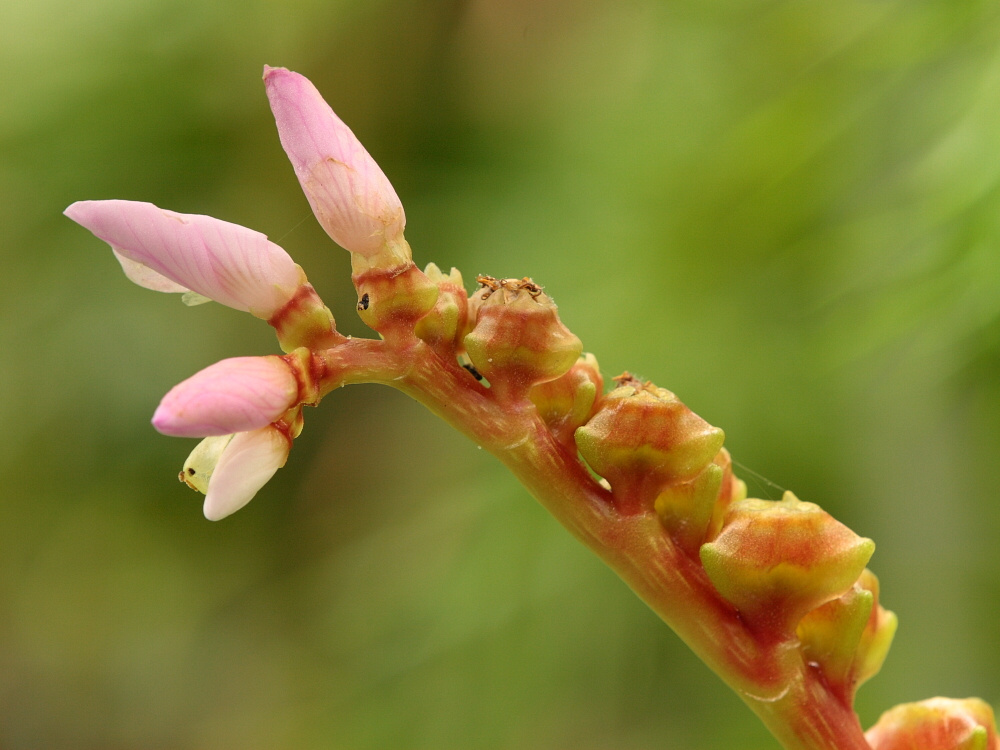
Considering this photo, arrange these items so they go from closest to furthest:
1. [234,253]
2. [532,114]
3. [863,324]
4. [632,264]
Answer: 1. [234,253]
2. [863,324]
3. [632,264]
4. [532,114]

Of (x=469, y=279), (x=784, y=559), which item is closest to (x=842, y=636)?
(x=784, y=559)

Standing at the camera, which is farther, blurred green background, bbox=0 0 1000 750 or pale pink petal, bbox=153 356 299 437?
blurred green background, bbox=0 0 1000 750

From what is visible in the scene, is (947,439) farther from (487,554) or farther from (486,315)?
(486,315)

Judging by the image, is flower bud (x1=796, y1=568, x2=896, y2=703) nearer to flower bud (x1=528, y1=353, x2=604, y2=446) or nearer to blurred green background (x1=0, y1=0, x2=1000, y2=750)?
flower bud (x1=528, y1=353, x2=604, y2=446)

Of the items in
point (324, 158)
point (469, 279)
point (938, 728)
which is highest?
point (324, 158)

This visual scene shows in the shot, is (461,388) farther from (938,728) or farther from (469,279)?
(469,279)

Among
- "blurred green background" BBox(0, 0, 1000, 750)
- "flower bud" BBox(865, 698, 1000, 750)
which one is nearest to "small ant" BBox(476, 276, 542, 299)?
"flower bud" BBox(865, 698, 1000, 750)

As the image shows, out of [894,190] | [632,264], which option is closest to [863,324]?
[894,190]
